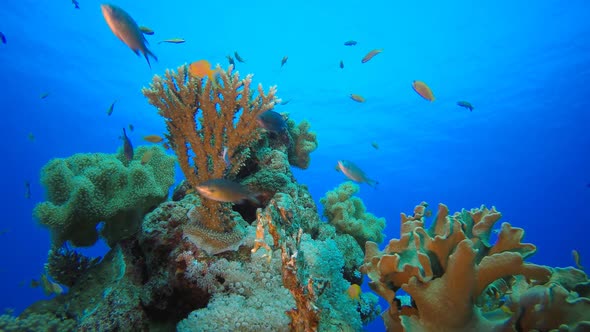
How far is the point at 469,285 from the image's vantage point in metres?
1.97

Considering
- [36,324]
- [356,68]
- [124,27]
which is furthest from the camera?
[356,68]

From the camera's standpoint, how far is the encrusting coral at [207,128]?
3535 mm

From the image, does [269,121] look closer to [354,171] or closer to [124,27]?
[124,27]

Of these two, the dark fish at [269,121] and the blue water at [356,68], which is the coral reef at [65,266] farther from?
the blue water at [356,68]

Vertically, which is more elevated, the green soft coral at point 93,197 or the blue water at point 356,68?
the blue water at point 356,68

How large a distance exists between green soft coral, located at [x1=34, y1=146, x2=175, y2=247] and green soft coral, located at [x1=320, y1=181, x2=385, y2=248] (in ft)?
11.7

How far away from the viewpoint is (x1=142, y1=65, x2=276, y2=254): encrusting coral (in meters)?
3.54

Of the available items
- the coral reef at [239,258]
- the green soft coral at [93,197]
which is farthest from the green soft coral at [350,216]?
the green soft coral at [93,197]

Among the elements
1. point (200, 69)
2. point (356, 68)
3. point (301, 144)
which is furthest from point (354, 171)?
point (356, 68)

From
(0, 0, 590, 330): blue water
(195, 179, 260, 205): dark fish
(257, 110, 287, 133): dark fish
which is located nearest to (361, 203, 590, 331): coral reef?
(195, 179, 260, 205): dark fish

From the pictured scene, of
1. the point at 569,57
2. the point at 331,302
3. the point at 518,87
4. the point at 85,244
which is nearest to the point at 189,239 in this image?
the point at 331,302

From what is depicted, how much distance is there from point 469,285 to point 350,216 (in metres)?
4.68

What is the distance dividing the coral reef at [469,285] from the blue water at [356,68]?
666 inches

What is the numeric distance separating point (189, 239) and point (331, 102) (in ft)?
101
